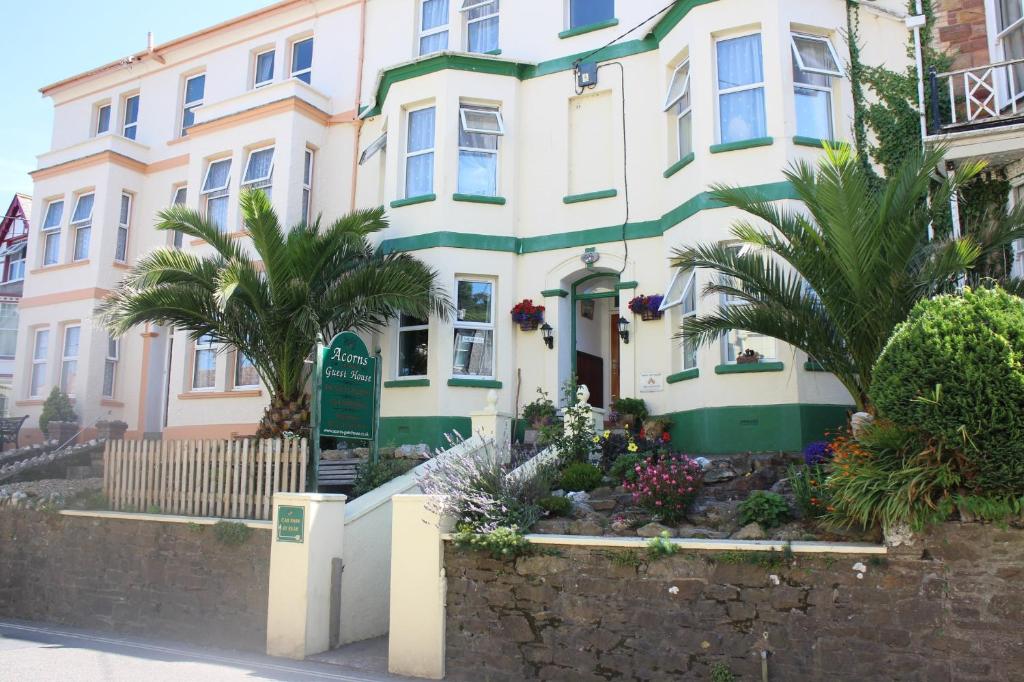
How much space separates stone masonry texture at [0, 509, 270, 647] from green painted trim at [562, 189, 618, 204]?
7.72 metres

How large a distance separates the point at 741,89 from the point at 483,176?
4.69 metres

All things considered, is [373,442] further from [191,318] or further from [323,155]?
[323,155]

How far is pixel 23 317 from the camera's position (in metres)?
20.8

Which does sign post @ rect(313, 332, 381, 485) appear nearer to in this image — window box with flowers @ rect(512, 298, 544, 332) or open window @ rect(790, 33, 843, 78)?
window box with flowers @ rect(512, 298, 544, 332)

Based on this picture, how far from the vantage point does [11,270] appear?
31438 mm

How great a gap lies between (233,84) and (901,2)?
13686mm

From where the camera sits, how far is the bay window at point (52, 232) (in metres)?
20.9

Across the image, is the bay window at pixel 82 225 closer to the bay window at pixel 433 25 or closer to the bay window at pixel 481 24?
the bay window at pixel 433 25

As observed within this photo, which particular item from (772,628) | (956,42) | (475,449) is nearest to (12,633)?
(475,449)

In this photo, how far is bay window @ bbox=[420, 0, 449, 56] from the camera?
17.2m

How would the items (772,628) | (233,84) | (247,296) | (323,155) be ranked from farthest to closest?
(233,84) < (323,155) < (247,296) < (772,628)

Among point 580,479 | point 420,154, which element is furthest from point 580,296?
point 580,479

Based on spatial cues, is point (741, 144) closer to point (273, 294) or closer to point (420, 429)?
→ point (420, 429)

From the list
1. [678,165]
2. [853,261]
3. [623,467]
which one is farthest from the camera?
[678,165]
